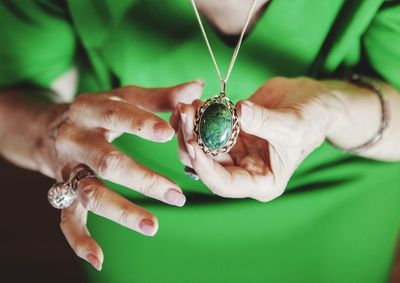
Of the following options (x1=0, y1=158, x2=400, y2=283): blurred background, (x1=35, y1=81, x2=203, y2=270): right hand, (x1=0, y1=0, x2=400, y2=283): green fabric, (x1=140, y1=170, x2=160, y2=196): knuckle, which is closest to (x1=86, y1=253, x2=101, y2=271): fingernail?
(x1=35, y1=81, x2=203, y2=270): right hand

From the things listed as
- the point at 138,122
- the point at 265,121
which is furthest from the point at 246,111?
the point at 138,122

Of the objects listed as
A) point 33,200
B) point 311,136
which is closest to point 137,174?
point 311,136

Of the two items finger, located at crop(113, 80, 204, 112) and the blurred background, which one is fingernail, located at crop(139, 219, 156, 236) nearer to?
finger, located at crop(113, 80, 204, 112)

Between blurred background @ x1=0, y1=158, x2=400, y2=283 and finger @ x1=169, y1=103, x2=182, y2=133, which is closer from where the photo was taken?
finger @ x1=169, y1=103, x2=182, y2=133

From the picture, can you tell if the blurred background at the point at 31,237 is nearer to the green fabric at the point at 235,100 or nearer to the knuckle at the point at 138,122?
the green fabric at the point at 235,100

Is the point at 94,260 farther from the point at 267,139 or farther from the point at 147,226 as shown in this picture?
the point at 267,139

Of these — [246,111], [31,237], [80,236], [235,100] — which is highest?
[246,111]

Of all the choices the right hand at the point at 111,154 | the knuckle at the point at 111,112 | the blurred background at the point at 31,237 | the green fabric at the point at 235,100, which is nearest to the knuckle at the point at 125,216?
the right hand at the point at 111,154
